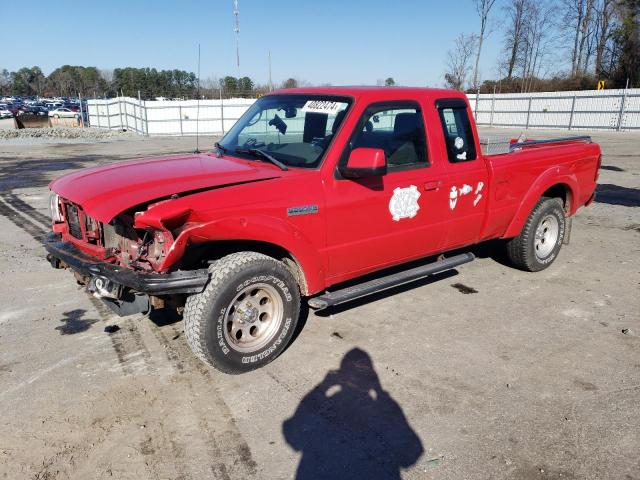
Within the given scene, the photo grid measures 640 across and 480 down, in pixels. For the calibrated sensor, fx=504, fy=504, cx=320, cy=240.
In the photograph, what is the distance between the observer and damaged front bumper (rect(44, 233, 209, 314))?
128 inches

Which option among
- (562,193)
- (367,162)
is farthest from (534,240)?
(367,162)

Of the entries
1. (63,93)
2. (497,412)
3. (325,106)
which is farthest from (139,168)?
(63,93)

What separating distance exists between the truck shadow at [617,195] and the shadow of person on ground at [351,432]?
26.9 ft

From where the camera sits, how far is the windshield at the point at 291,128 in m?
4.00

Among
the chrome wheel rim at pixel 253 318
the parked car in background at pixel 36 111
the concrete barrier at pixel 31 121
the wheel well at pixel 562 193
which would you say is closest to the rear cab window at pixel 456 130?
the wheel well at pixel 562 193

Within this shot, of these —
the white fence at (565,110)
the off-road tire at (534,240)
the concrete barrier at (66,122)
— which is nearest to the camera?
the off-road tire at (534,240)

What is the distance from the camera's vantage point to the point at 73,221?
404cm

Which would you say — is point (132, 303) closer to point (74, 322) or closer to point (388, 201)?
point (74, 322)

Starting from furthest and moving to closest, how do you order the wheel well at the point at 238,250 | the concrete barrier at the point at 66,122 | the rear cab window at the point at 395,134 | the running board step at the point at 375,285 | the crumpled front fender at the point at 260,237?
the concrete barrier at the point at 66,122, the rear cab window at the point at 395,134, the running board step at the point at 375,285, the wheel well at the point at 238,250, the crumpled front fender at the point at 260,237

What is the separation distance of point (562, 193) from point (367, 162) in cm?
358

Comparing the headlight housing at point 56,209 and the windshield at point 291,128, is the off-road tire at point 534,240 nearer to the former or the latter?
the windshield at point 291,128

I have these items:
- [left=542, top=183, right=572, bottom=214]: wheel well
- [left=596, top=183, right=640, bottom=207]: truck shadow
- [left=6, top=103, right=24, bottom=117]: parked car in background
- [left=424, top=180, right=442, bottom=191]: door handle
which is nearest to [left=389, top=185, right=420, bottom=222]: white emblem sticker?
[left=424, top=180, right=442, bottom=191]: door handle

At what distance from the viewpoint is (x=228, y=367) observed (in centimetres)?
356

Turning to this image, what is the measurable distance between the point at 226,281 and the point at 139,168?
1324 mm
